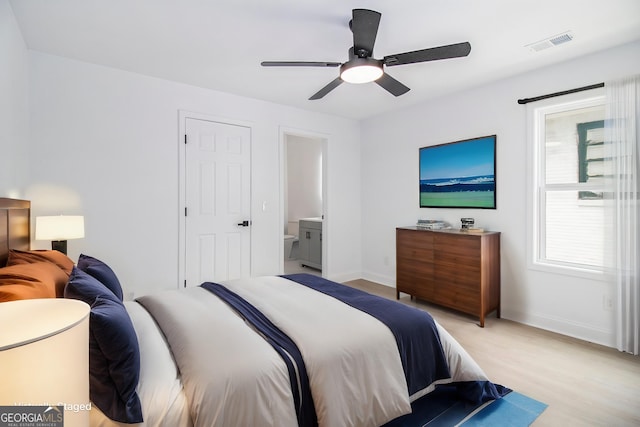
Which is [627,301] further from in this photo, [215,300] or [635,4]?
[215,300]

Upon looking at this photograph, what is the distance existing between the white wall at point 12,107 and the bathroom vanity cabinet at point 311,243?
3.84 m

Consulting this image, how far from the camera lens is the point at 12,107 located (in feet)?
7.02

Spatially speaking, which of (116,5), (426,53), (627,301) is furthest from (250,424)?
(627,301)

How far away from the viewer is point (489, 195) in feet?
11.4

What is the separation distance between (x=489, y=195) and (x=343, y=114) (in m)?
2.33

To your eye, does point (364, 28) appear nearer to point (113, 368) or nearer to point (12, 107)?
point (113, 368)

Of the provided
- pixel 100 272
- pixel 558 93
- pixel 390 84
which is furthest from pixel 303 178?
pixel 100 272

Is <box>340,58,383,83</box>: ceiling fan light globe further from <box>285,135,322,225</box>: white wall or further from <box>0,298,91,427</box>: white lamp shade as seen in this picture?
<box>285,135,322,225</box>: white wall

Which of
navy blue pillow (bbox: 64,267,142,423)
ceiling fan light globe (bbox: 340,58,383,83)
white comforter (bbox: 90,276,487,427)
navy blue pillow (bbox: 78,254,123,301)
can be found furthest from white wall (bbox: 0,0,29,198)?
ceiling fan light globe (bbox: 340,58,383,83)

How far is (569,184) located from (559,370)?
1.71 metres

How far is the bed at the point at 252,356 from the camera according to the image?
1.16 metres

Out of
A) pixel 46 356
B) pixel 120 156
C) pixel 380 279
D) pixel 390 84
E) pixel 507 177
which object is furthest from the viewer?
pixel 380 279

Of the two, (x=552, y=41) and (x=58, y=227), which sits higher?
(x=552, y=41)

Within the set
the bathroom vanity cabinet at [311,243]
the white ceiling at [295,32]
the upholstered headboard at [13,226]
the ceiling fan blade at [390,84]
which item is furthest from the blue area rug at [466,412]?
the bathroom vanity cabinet at [311,243]
